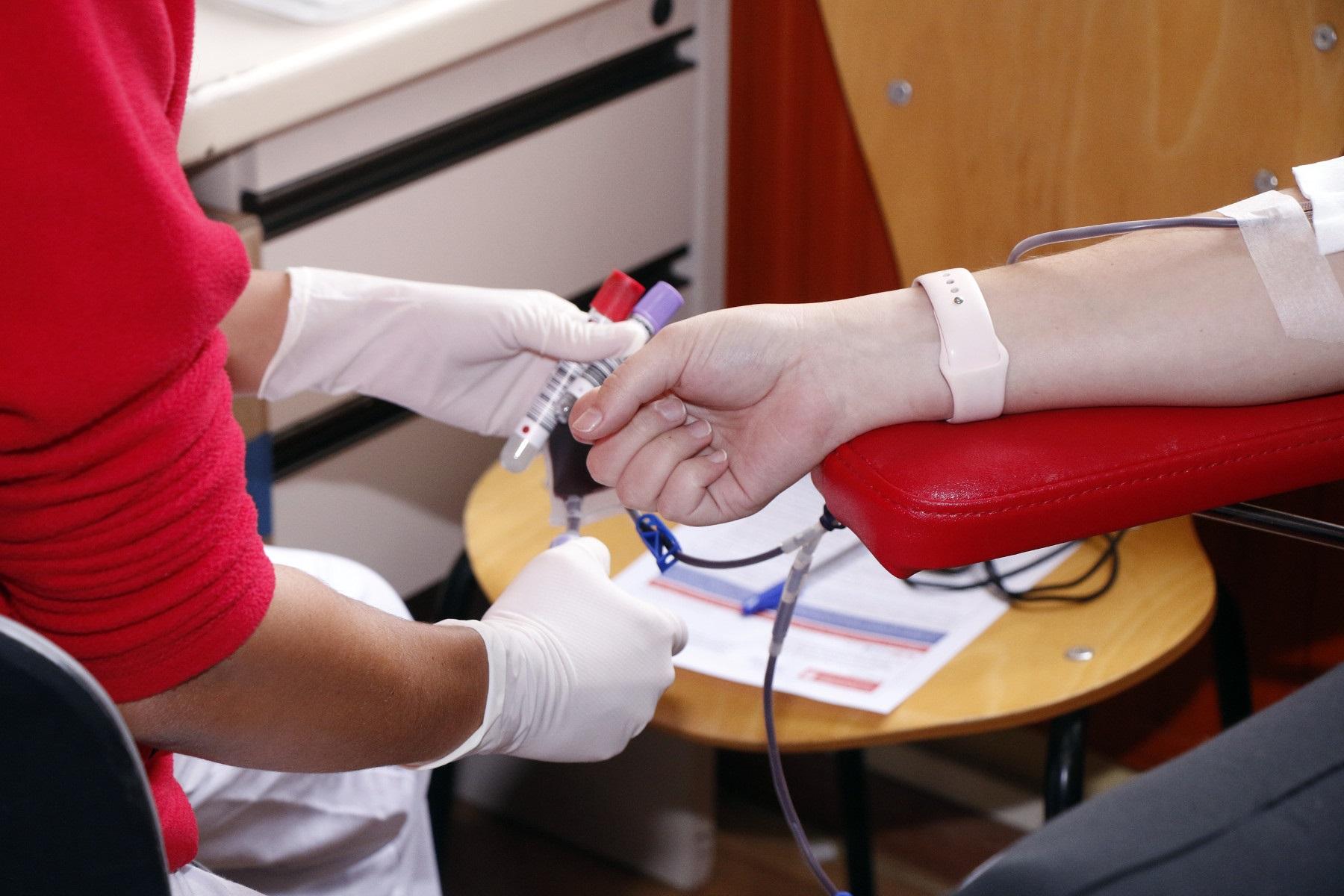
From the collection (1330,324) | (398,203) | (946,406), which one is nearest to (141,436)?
(946,406)

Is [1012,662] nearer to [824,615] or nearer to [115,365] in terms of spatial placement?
[824,615]

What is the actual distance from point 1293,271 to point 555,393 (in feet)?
1.64

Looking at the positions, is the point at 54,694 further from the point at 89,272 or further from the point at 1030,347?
Answer: the point at 1030,347

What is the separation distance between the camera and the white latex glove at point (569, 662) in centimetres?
89

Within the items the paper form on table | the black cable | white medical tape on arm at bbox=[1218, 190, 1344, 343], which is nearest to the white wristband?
white medical tape on arm at bbox=[1218, 190, 1344, 343]

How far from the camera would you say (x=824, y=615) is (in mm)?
1209

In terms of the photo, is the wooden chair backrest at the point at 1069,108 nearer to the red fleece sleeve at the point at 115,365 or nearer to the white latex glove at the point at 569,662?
the white latex glove at the point at 569,662

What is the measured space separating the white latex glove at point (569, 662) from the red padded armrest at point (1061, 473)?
27 cm

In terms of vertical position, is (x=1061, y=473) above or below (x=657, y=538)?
above

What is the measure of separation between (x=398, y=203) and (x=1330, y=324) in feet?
3.21

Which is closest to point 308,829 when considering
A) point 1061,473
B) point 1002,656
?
point 1002,656

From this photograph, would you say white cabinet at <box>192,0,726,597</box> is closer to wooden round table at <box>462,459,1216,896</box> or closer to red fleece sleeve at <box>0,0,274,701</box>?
wooden round table at <box>462,459,1216,896</box>

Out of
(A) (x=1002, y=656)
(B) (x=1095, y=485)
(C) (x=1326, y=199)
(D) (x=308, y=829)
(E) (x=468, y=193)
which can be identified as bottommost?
(D) (x=308, y=829)

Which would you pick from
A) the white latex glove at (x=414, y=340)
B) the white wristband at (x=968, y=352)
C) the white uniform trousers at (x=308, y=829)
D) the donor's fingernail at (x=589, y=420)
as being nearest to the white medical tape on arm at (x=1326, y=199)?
the white wristband at (x=968, y=352)
